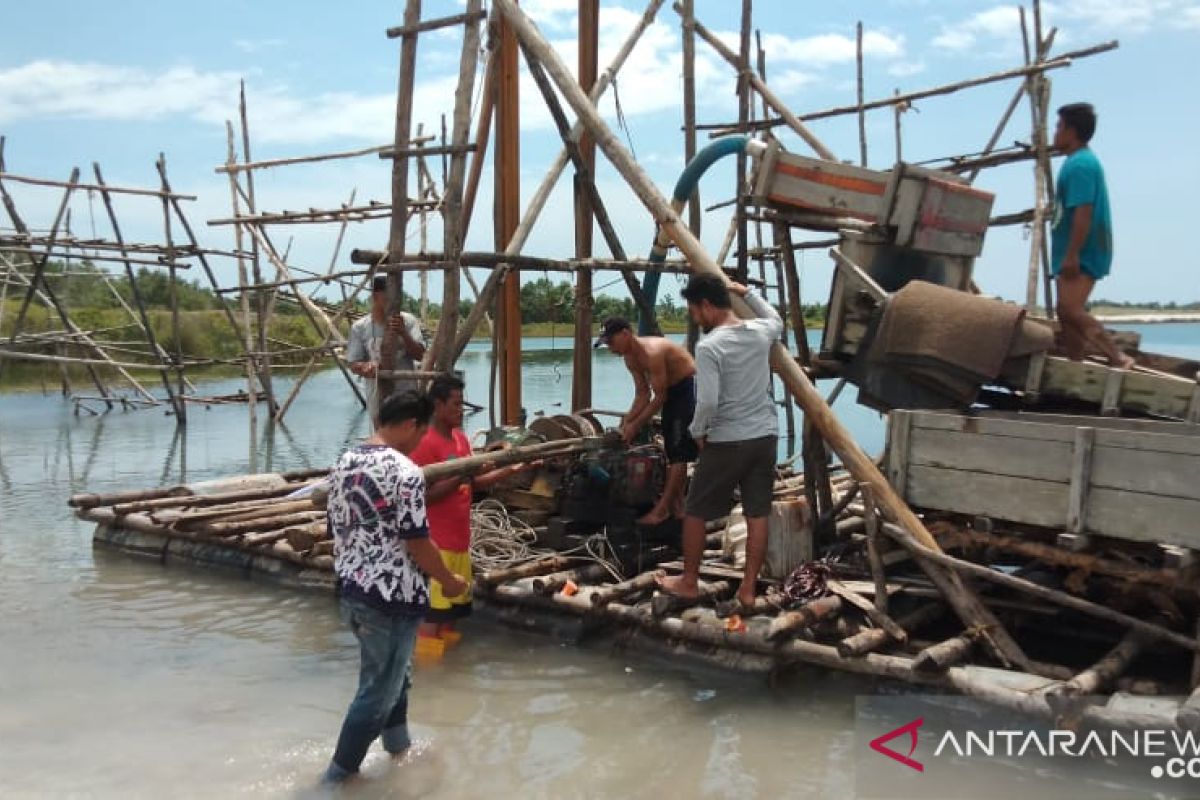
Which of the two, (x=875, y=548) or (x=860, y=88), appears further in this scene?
(x=860, y=88)

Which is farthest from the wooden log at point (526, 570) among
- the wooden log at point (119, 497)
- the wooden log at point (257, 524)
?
the wooden log at point (119, 497)

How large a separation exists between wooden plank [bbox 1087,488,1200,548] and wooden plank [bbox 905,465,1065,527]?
7cm

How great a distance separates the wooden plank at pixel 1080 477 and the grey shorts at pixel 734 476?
1484mm

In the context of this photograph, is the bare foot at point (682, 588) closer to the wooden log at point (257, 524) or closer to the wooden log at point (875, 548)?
the wooden log at point (875, 548)

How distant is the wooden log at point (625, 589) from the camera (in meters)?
5.83

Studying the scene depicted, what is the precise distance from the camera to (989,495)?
498 cm

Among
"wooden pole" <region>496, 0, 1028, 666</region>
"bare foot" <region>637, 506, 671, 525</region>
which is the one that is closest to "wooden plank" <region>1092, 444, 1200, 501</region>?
"wooden pole" <region>496, 0, 1028, 666</region>

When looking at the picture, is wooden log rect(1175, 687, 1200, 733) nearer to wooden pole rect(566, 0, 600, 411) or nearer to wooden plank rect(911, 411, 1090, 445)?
wooden plank rect(911, 411, 1090, 445)

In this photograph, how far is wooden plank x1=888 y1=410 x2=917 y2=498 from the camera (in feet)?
17.2

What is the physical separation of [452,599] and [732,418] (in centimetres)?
191

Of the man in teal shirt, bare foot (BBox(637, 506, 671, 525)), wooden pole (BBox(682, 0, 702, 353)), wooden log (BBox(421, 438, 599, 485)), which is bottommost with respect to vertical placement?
bare foot (BBox(637, 506, 671, 525))

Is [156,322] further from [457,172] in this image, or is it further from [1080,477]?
[1080,477]

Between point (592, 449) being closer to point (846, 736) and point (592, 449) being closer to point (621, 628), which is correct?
point (621, 628)

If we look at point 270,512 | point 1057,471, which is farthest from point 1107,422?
point 270,512
